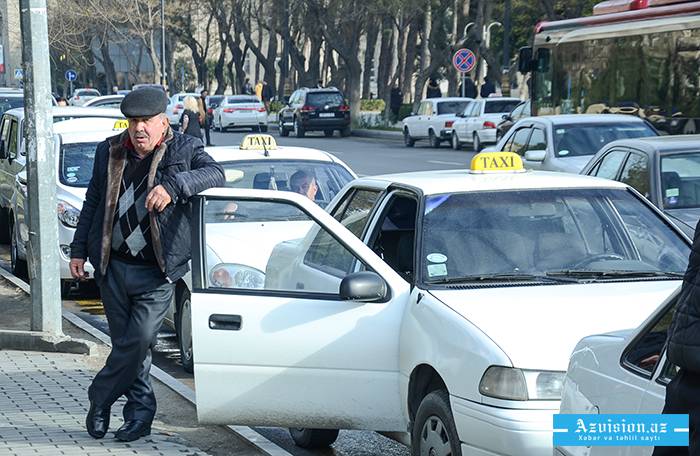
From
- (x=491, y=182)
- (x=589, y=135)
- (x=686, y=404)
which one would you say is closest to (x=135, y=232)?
(x=491, y=182)

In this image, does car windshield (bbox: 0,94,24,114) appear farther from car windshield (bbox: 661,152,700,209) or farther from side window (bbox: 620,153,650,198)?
car windshield (bbox: 661,152,700,209)

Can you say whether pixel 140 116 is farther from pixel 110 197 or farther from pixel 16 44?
pixel 16 44

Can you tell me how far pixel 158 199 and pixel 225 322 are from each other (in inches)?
27.1

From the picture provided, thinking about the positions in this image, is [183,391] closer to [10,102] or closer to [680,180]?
[680,180]

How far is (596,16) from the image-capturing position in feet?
76.3

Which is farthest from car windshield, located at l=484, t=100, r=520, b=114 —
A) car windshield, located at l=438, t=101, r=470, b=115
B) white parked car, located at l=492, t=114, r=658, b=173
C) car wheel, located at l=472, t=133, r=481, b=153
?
white parked car, located at l=492, t=114, r=658, b=173

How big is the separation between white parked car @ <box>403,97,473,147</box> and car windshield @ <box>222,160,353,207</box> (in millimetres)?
26952

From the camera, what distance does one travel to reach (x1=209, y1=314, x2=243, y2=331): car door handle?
20.6 ft

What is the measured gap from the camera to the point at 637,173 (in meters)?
12.1

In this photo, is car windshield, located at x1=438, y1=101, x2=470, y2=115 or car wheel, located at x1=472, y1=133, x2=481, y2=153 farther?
car windshield, located at x1=438, y1=101, x2=470, y2=115

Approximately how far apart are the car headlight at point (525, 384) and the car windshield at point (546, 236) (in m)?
0.99

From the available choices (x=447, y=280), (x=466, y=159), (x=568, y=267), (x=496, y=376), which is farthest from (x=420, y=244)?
(x=466, y=159)

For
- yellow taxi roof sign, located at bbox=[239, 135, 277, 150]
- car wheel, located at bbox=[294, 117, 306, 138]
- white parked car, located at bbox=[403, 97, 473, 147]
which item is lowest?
car wheel, located at bbox=[294, 117, 306, 138]

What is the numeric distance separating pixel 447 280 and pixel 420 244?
25 centimetres
